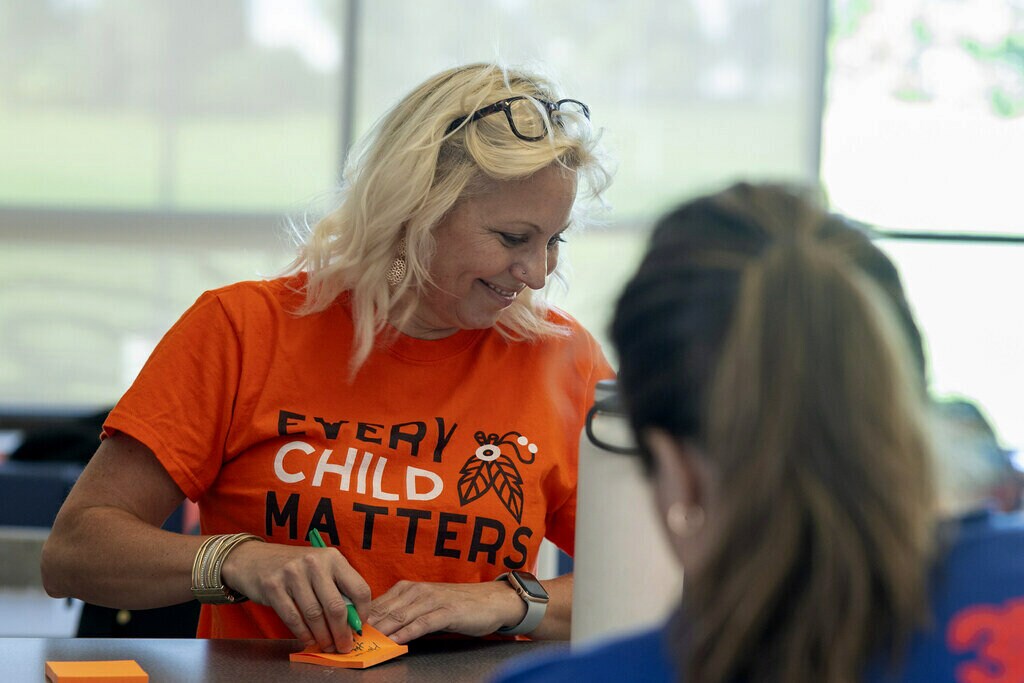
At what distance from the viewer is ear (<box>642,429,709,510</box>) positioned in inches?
24.5

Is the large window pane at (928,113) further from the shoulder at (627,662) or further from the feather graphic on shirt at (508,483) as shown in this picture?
the shoulder at (627,662)

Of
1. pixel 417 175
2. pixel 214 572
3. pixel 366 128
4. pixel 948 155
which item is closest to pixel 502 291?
pixel 417 175

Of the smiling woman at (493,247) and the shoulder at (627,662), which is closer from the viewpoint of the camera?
the shoulder at (627,662)

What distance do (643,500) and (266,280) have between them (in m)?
0.75

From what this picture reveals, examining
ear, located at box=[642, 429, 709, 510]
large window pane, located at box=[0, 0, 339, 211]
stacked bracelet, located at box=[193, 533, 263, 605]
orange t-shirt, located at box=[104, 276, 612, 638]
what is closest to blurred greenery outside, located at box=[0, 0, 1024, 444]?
large window pane, located at box=[0, 0, 339, 211]

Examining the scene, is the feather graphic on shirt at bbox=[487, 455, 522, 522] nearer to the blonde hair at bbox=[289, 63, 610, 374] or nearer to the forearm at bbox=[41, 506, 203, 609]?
the blonde hair at bbox=[289, 63, 610, 374]

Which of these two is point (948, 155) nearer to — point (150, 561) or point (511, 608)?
point (511, 608)

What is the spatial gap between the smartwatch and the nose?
1.24 ft

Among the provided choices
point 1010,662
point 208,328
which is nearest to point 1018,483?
point 1010,662

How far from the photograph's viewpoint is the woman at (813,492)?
0.57 m

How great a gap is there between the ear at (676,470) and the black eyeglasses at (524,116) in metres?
0.89

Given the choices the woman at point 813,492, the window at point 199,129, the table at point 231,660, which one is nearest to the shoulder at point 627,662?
the woman at point 813,492

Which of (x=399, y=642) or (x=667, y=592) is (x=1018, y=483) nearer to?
(x=667, y=592)

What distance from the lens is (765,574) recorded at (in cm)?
57
